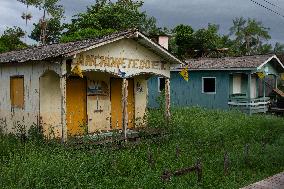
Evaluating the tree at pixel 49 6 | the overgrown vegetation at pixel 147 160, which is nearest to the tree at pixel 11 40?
the tree at pixel 49 6

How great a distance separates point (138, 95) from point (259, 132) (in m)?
5.41

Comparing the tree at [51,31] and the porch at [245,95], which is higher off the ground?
the tree at [51,31]

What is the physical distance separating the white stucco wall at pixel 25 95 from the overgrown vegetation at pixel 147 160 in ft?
2.99

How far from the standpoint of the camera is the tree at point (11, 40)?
3278 cm

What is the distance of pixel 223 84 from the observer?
25.1m

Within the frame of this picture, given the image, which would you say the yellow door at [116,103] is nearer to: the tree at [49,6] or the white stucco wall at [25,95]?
the white stucco wall at [25,95]

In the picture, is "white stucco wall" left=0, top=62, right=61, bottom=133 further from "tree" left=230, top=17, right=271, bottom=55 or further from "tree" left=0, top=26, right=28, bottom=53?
"tree" left=230, top=17, right=271, bottom=55

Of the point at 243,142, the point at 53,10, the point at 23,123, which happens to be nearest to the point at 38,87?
the point at 23,123

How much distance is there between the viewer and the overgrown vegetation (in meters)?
8.50

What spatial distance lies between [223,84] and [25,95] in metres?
15.1

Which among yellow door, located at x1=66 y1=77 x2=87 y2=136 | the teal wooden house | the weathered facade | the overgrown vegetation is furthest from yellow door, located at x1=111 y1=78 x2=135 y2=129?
the teal wooden house

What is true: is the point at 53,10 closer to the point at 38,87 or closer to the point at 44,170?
the point at 38,87

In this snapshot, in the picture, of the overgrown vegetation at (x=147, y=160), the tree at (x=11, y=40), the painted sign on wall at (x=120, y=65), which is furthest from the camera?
the tree at (x=11, y=40)

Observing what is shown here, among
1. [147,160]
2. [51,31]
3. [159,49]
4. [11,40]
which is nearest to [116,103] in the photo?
[159,49]
